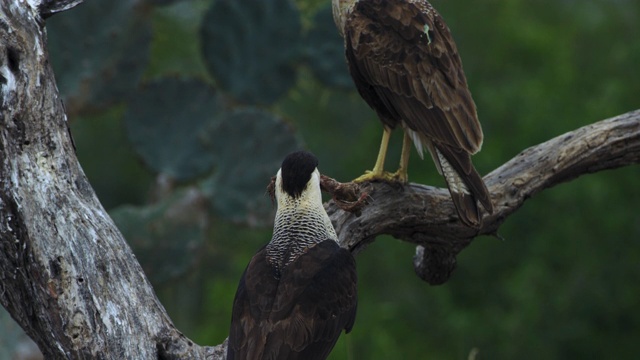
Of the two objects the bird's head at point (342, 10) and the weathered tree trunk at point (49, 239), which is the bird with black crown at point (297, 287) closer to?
the weathered tree trunk at point (49, 239)

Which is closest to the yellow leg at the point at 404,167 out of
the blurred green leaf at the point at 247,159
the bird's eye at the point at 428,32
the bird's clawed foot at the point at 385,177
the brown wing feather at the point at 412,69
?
the bird's clawed foot at the point at 385,177

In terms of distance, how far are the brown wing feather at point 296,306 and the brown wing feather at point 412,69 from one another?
104 cm

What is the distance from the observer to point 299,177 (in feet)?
14.4

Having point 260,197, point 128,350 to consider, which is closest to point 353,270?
point 128,350

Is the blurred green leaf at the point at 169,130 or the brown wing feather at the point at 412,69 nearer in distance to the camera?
the brown wing feather at the point at 412,69

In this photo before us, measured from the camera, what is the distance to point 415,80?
5164mm

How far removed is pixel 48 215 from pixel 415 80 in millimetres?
1901

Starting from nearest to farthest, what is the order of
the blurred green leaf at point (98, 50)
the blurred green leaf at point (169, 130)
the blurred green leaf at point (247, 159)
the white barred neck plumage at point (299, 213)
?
the white barred neck plumage at point (299, 213), the blurred green leaf at point (247, 159), the blurred green leaf at point (98, 50), the blurred green leaf at point (169, 130)

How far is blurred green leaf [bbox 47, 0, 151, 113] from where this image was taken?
8.68 meters

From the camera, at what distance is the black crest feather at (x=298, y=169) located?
4406 mm

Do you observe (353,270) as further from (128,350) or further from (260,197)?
(260,197)

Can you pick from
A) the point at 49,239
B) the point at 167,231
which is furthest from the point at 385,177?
the point at 167,231

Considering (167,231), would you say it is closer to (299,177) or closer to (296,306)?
(299,177)

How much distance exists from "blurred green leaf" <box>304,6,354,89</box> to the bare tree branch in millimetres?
3916
